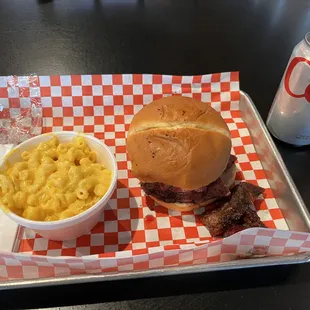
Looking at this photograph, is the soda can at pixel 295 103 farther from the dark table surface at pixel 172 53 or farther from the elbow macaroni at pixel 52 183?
the elbow macaroni at pixel 52 183

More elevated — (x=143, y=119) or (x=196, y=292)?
(x=143, y=119)

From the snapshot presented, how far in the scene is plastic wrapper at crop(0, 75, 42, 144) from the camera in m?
1.69

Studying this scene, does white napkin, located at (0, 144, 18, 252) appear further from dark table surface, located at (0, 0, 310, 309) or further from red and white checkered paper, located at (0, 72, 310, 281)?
dark table surface, located at (0, 0, 310, 309)

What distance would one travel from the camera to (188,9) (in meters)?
2.75

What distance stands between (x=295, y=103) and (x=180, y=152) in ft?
1.97

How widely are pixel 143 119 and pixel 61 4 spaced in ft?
6.10

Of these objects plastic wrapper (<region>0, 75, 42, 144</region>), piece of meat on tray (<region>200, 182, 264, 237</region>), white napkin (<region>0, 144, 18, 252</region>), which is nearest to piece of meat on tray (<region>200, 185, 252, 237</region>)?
piece of meat on tray (<region>200, 182, 264, 237</region>)

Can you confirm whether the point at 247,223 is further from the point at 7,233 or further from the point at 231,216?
the point at 7,233

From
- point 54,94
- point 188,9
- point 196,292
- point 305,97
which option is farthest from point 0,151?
point 188,9

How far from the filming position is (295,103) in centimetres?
149

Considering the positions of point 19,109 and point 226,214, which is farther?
point 19,109

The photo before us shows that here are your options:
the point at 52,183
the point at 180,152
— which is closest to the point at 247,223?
the point at 180,152

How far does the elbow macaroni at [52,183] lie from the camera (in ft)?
3.90

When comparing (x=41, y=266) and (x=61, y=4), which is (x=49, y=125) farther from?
(x=61, y=4)
